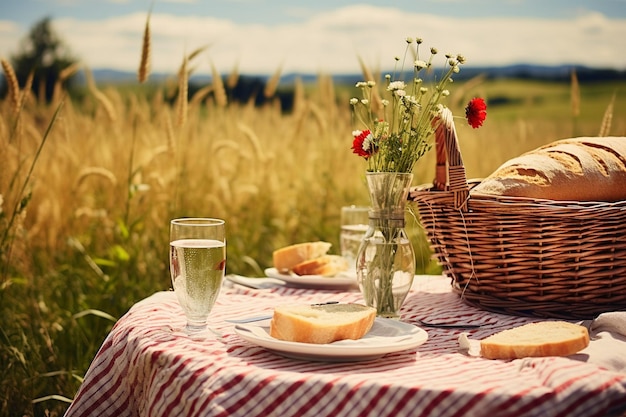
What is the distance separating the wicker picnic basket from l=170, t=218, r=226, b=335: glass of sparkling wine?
56cm

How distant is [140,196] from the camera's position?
3.92 metres

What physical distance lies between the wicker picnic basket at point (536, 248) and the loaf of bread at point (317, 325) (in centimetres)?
43

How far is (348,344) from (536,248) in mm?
575

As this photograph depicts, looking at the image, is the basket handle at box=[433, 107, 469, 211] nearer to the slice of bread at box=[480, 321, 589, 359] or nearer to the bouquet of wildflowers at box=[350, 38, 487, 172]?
the bouquet of wildflowers at box=[350, 38, 487, 172]

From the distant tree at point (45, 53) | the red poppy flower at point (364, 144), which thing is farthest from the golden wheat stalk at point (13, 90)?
the distant tree at point (45, 53)

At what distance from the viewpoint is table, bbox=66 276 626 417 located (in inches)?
41.5

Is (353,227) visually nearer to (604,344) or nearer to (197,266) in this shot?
(197,266)

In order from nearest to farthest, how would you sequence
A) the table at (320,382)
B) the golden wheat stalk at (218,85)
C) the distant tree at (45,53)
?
the table at (320,382) → the golden wheat stalk at (218,85) → the distant tree at (45,53)

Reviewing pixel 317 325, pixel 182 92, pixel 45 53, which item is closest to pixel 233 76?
pixel 182 92

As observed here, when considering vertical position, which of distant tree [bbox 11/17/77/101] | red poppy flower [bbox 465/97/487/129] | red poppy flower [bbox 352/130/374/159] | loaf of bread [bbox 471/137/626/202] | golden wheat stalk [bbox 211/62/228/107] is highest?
distant tree [bbox 11/17/77/101]

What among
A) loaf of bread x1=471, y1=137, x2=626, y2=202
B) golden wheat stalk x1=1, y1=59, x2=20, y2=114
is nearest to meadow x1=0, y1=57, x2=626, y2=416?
golden wheat stalk x1=1, y1=59, x2=20, y2=114

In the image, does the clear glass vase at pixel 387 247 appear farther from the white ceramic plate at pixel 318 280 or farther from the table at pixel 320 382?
the white ceramic plate at pixel 318 280

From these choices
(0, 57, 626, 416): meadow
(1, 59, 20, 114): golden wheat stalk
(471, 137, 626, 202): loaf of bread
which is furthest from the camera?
(0, 57, 626, 416): meadow

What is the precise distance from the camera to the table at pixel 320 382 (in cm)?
105
